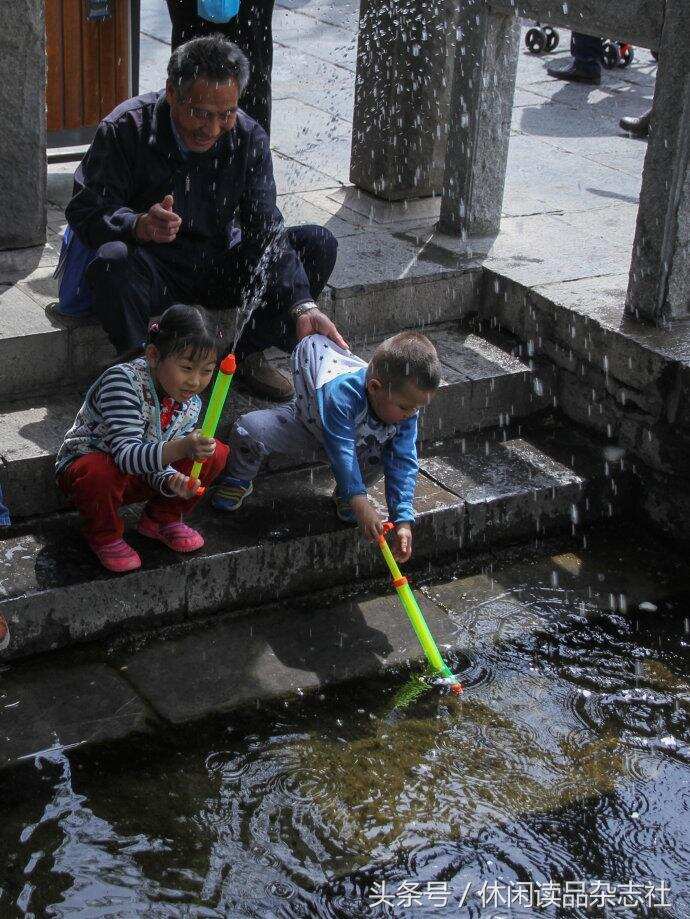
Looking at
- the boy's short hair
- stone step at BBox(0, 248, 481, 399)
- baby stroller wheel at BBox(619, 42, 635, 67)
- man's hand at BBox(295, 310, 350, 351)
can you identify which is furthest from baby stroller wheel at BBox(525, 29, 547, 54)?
the boy's short hair

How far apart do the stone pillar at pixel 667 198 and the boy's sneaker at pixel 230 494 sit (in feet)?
5.98

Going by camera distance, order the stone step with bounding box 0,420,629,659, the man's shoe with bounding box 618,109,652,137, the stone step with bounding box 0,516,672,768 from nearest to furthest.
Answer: the stone step with bounding box 0,516,672,768 < the stone step with bounding box 0,420,629,659 < the man's shoe with bounding box 618,109,652,137

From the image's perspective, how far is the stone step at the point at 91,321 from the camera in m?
4.33

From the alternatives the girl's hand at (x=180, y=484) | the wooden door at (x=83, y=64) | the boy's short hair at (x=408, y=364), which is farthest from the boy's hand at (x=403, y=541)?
the wooden door at (x=83, y=64)

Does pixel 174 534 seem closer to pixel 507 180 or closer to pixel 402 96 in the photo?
pixel 402 96

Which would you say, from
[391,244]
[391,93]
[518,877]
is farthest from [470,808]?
[391,93]

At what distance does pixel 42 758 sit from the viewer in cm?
321

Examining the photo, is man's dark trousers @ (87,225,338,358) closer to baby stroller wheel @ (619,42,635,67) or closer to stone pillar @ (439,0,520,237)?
stone pillar @ (439,0,520,237)

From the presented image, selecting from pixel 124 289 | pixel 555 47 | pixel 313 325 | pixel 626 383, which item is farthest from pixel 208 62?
pixel 555 47

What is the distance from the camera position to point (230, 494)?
4066 millimetres

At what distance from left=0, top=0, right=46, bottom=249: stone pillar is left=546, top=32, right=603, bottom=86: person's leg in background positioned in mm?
5089

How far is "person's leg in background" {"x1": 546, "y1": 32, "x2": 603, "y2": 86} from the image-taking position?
28.7ft

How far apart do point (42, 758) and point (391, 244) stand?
121 inches

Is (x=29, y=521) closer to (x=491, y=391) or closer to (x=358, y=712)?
(x=358, y=712)
